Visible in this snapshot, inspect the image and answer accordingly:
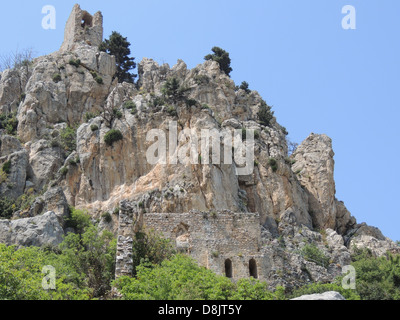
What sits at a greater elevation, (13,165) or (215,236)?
(13,165)

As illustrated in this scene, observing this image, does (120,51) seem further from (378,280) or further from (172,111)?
(378,280)

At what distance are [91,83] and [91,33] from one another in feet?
49.3

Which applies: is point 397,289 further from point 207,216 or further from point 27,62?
point 27,62

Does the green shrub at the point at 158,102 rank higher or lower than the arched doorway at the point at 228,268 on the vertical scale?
higher

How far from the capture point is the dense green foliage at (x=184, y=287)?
23.7 metres

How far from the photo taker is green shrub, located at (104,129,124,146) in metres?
51.9

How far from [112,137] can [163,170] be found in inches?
240

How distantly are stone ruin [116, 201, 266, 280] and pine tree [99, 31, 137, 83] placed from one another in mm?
37234

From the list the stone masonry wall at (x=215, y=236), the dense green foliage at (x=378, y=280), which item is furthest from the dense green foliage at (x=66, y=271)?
the dense green foliage at (x=378, y=280)

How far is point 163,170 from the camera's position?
48.8 m

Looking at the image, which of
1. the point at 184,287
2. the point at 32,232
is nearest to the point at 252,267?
the point at 184,287

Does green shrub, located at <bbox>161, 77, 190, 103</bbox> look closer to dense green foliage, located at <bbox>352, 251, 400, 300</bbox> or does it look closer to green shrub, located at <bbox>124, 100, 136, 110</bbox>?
green shrub, located at <bbox>124, 100, 136, 110</bbox>

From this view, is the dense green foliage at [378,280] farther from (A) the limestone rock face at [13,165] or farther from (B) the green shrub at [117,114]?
(A) the limestone rock face at [13,165]

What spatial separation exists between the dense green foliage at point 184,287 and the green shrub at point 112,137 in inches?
992
